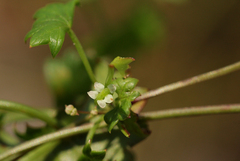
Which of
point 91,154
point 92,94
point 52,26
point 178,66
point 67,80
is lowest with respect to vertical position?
point 91,154

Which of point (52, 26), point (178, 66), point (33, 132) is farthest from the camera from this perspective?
point (178, 66)

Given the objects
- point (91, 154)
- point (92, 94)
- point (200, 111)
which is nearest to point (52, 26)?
point (92, 94)

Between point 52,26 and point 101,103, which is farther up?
point 52,26

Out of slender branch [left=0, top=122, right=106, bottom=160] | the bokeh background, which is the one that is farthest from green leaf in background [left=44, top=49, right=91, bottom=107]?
the bokeh background

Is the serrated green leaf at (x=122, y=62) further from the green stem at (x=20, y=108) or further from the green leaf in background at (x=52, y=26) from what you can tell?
the green stem at (x=20, y=108)

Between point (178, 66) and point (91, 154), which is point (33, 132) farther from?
point (178, 66)

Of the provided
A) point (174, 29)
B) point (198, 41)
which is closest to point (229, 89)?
point (198, 41)
